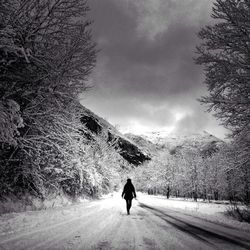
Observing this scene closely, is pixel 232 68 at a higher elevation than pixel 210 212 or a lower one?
higher

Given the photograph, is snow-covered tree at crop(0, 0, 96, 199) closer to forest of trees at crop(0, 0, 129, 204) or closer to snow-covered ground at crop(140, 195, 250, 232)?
forest of trees at crop(0, 0, 129, 204)

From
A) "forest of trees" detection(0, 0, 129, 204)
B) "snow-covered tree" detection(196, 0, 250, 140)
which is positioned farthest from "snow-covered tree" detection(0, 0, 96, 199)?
"snow-covered tree" detection(196, 0, 250, 140)

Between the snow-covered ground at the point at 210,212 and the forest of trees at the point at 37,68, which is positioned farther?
the snow-covered ground at the point at 210,212

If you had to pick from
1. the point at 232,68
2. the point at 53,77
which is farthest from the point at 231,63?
the point at 53,77

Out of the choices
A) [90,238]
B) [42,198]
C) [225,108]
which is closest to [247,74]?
[225,108]

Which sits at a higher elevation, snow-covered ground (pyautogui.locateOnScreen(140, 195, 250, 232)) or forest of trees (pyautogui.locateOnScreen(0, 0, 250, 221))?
forest of trees (pyautogui.locateOnScreen(0, 0, 250, 221))

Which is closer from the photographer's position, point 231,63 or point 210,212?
point 231,63

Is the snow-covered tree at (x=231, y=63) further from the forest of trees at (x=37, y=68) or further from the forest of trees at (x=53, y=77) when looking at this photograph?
the forest of trees at (x=37, y=68)

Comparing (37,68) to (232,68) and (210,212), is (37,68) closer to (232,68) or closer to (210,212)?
(232,68)

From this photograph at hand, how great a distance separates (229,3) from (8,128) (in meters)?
9.59

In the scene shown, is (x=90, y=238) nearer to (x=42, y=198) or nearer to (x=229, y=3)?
(x=42, y=198)

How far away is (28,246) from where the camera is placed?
4.43m

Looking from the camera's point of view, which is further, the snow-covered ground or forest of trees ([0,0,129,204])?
the snow-covered ground

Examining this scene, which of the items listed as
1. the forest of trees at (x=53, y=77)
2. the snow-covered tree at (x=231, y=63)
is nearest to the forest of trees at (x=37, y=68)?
the forest of trees at (x=53, y=77)
